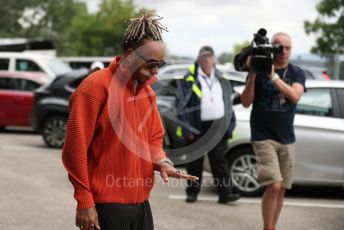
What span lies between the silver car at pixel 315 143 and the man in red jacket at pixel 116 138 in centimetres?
531

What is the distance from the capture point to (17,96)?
53.2ft

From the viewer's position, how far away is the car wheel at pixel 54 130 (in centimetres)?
1421

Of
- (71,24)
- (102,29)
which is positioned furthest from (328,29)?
(71,24)

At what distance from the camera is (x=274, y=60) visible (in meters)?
6.45

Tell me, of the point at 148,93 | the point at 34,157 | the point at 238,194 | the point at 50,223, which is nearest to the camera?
the point at 148,93

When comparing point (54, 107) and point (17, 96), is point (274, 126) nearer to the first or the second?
point (54, 107)

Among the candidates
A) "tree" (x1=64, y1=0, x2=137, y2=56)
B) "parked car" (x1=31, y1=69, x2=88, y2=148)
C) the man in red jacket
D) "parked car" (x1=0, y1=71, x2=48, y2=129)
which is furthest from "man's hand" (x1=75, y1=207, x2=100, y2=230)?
"tree" (x1=64, y1=0, x2=137, y2=56)

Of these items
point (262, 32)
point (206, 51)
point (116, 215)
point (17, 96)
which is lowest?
point (17, 96)

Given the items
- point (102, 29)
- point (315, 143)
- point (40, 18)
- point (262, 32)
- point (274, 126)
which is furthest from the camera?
point (40, 18)

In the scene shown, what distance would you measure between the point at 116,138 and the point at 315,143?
559cm

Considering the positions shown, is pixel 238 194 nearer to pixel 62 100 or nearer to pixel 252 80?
pixel 252 80

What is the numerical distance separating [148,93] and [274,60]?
2926 millimetres

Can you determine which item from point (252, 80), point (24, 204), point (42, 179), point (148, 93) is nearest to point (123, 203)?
point (148, 93)

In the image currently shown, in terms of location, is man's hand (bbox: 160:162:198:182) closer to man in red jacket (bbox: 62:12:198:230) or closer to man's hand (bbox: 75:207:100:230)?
man in red jacket (bbox: 62:12:198:230)
